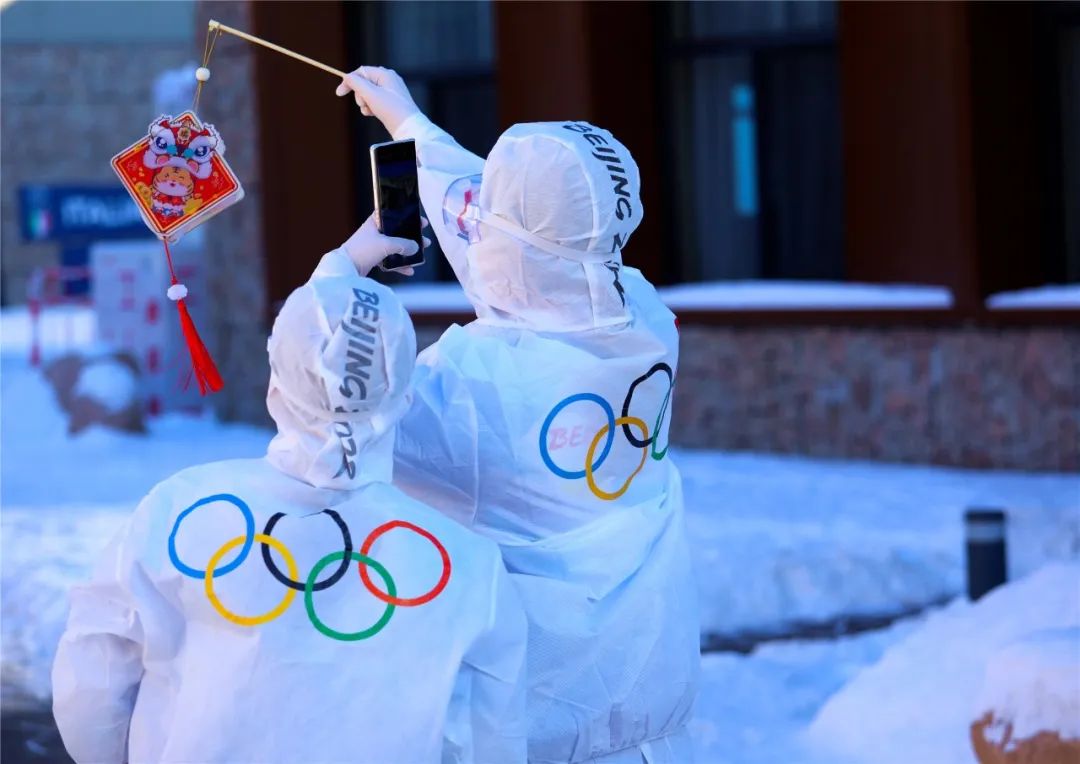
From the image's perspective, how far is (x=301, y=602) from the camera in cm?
262

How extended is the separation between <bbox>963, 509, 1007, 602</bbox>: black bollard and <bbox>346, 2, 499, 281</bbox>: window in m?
5.72

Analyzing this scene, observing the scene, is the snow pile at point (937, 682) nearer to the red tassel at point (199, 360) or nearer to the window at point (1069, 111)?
the red tassel at point (199, 360)

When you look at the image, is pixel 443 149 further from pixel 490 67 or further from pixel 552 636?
pixel 490 67

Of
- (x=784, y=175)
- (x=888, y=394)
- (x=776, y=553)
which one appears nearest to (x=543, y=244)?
(x=776, y=553)

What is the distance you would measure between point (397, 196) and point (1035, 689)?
2364 mm

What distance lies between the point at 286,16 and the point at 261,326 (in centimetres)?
210

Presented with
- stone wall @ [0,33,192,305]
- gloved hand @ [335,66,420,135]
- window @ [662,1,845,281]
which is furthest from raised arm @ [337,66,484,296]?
stone wall @ [0,33,192,305]

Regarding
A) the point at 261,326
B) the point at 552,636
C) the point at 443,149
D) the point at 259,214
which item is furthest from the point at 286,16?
the point at 552,636

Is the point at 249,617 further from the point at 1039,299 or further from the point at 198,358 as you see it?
the point at 1039,299

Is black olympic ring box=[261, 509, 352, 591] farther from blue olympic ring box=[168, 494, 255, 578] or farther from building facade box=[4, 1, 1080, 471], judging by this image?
building facade box=[4, 1, 1080, 471]

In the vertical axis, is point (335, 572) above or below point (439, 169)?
below

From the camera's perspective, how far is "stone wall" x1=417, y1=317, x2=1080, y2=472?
902 centimetres

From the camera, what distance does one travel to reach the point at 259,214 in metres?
11.5

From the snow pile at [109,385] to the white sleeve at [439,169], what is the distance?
354 inches
